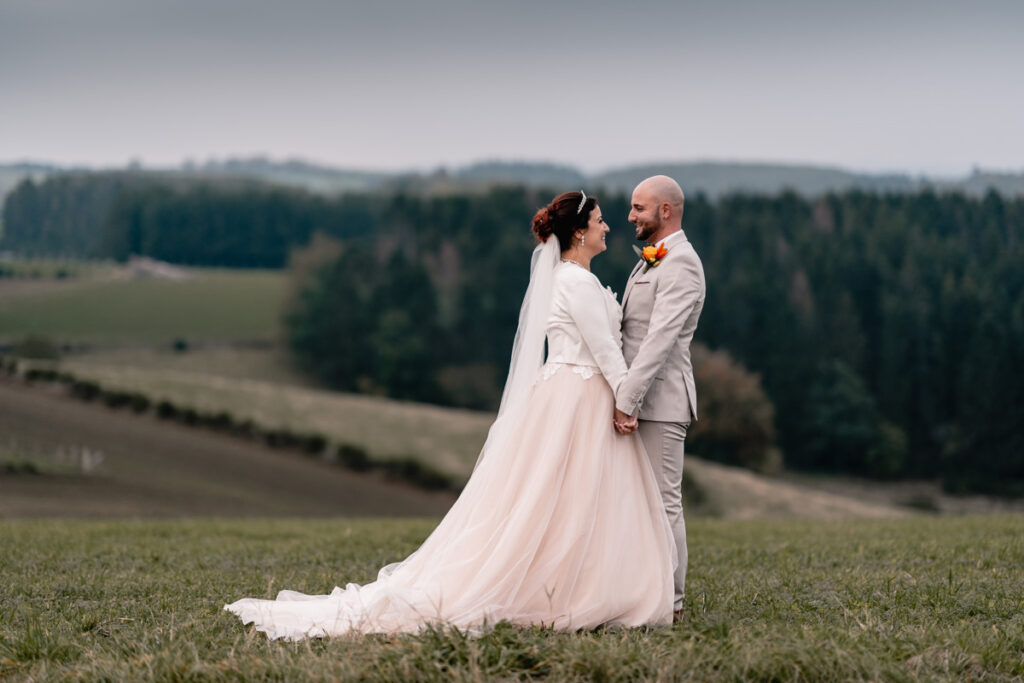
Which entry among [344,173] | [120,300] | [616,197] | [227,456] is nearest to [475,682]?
[227,456]

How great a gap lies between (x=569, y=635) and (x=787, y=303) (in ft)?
304

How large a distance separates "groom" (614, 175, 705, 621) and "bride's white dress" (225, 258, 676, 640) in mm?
152

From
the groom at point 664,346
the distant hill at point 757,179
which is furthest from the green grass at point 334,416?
the distant hill at point 757,179

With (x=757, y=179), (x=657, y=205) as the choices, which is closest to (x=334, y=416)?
(x=657, y=205)

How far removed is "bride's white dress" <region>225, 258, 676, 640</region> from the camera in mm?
6680

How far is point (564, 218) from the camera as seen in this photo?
290 inches

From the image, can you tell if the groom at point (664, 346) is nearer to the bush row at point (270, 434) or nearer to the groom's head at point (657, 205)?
the groom's head at point (657, 205)

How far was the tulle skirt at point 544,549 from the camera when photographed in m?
6.67

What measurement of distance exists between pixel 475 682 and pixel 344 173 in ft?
562

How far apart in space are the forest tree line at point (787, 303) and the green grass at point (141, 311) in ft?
16.1

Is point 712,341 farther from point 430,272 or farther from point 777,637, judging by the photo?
point 777,637

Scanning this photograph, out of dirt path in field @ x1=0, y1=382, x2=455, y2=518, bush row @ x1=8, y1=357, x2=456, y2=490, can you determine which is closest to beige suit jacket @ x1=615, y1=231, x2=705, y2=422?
dirt path in field @ x1=0, y1=382, x2=455, y2=518

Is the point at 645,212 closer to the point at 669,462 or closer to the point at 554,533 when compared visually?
the point at 669,462

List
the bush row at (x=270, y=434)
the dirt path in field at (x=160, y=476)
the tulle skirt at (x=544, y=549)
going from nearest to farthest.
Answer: the tulle skirt at (x=544, y=549) < the dirt path in field at (x=160, y=476) < the bush row at (x=270, y=434)
